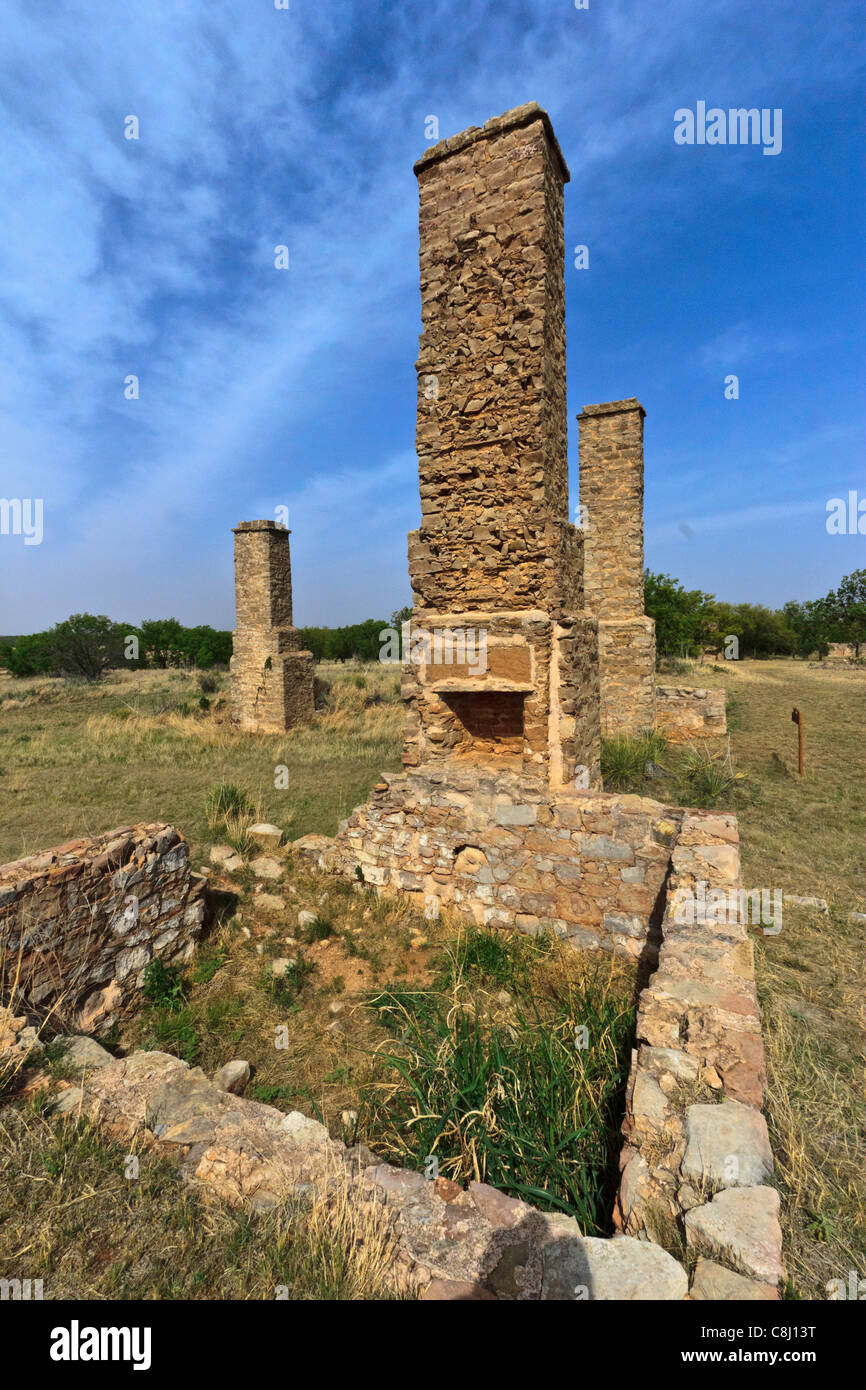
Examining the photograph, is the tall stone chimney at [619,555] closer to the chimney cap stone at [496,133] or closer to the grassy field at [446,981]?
the grassy field at [446,981]

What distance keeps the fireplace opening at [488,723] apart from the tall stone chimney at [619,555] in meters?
6.32

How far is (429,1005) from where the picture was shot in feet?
13.0

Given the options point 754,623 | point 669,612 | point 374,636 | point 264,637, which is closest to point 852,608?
point 754,623

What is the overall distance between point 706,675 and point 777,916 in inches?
852

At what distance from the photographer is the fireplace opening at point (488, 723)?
592 cm

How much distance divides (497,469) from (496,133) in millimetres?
3161

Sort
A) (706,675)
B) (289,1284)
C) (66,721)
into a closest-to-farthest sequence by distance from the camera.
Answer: (289,1284) < (66,721) < (706,675)

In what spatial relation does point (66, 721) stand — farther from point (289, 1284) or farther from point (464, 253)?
point (289, 1284)

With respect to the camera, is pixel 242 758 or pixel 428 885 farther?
pixel 242 758

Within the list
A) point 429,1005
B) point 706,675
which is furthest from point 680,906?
point 706,675

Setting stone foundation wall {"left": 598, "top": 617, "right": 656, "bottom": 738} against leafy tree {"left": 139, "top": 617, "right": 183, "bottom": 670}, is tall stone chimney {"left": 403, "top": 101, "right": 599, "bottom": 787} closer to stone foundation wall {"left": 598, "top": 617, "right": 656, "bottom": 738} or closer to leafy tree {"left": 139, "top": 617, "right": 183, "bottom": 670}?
stone foundation wall {"left": 598, "top": 617, "right": 656, "bottom": 738}

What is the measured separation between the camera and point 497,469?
5.54 metres

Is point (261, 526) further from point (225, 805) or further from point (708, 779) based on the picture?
point (708, 779)

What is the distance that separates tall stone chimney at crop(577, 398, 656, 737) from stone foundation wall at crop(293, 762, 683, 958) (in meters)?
7.03
